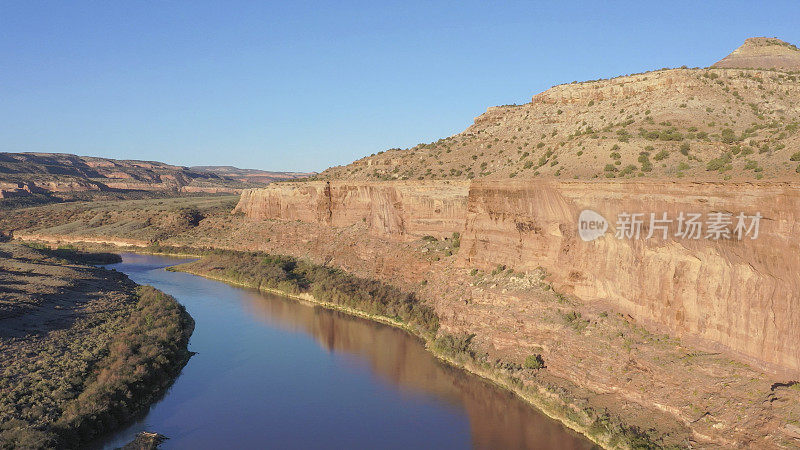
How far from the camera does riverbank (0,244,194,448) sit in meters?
20.4

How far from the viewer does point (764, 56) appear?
40969 mm

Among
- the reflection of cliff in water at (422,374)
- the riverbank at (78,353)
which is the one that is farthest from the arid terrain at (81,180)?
the reflection of cliff in water at (422,374)

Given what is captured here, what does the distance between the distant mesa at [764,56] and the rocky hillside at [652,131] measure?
75 mm

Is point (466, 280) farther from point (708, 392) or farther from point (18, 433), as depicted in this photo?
point (18, 433)

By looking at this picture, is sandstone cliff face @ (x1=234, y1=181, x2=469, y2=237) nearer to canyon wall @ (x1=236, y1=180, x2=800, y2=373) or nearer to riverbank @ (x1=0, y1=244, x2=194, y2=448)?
canyon wall @ (x1=236, y1=180, x2=800, y2=373)

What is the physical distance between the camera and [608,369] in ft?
70.4

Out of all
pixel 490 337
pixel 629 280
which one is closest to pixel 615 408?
pixel 629 280

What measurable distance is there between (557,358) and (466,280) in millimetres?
9269

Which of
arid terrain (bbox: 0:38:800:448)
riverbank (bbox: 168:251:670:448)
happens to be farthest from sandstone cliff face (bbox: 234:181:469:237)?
riverbank (bbox: 168:251:670:448)

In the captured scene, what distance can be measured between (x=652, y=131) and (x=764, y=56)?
17073 millimetres

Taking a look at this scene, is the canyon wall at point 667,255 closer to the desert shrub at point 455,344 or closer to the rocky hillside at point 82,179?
the desert shrub at point 455,344

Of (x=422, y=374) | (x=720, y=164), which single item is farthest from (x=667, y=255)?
(x=422, y=374)

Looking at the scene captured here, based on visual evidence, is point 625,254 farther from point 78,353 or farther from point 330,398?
point 78,353

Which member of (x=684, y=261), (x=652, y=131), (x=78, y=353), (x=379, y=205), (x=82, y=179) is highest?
(x=652, y=131)
